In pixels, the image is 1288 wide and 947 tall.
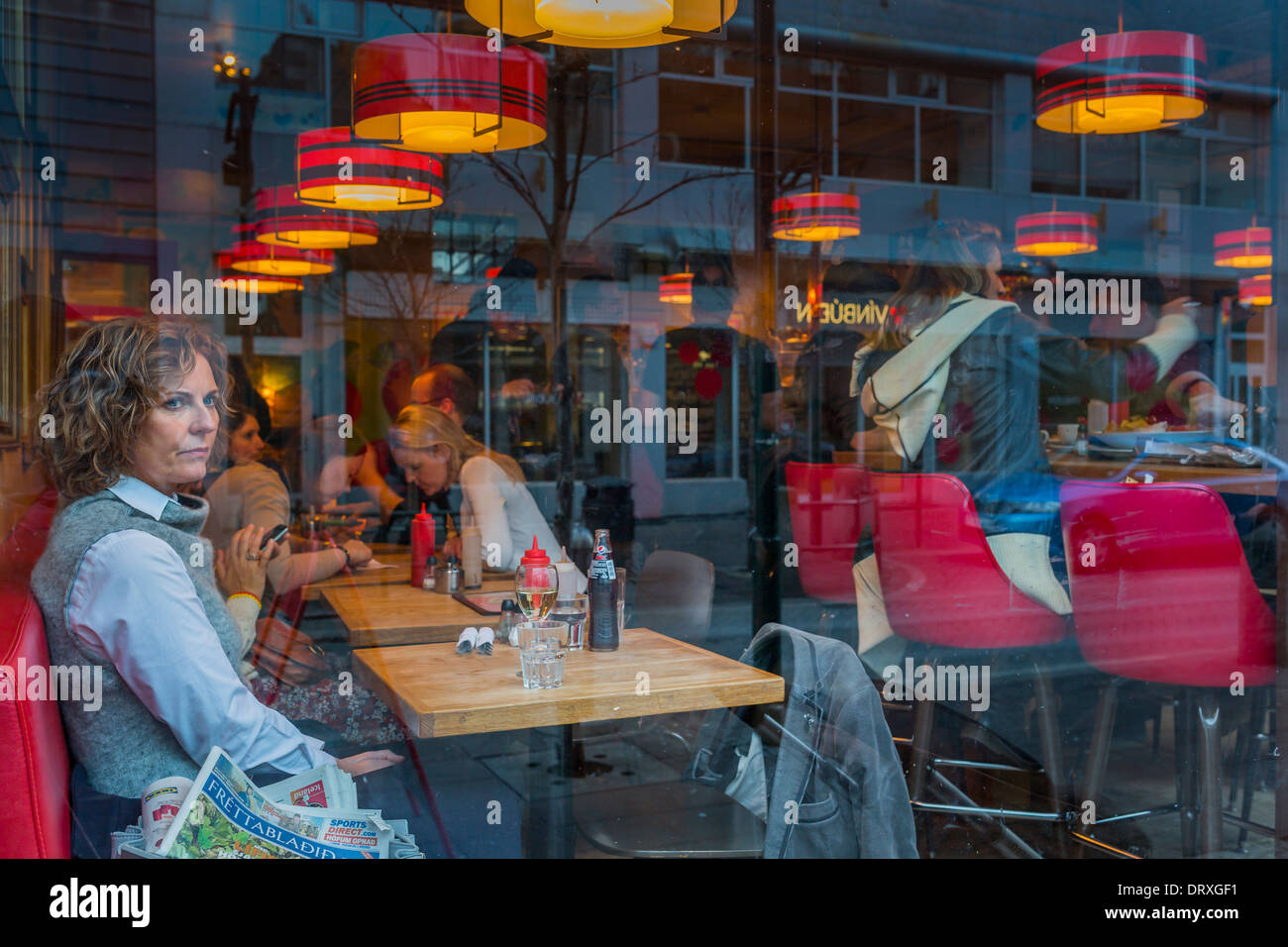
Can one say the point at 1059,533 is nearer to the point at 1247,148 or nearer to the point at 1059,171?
the point at 1247,148

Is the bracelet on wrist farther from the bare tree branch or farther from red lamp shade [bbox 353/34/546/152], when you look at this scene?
the bare tree branch

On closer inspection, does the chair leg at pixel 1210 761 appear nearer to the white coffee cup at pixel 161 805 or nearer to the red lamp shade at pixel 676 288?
the white coffee cup at pixel 161 805

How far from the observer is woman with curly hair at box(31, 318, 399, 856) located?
1659 millimetres

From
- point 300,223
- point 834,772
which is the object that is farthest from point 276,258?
point 834,772

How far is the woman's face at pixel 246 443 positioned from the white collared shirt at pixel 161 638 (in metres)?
2.07

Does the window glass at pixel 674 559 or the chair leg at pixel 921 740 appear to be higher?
the window glass at pixel 674 559

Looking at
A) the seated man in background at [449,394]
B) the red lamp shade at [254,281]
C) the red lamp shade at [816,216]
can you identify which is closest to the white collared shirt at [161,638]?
the seated man in background at [449,394]

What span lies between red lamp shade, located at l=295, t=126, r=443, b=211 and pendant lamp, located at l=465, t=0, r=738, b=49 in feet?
5.09

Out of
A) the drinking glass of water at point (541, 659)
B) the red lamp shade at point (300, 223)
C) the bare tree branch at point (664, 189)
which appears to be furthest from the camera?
the bare tree branch at point (664, 189)

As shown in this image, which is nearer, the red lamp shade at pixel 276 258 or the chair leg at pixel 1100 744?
the chair leg at pixel 1100 744

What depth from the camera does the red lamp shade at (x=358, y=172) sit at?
4.21m

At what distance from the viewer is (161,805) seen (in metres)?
1.58

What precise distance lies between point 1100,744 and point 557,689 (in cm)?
193

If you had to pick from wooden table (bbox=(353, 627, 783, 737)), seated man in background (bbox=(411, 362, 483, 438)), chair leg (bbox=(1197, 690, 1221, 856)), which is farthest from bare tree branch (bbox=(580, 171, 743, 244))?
wooden table (bbox=(353, 627, 783, 737))
